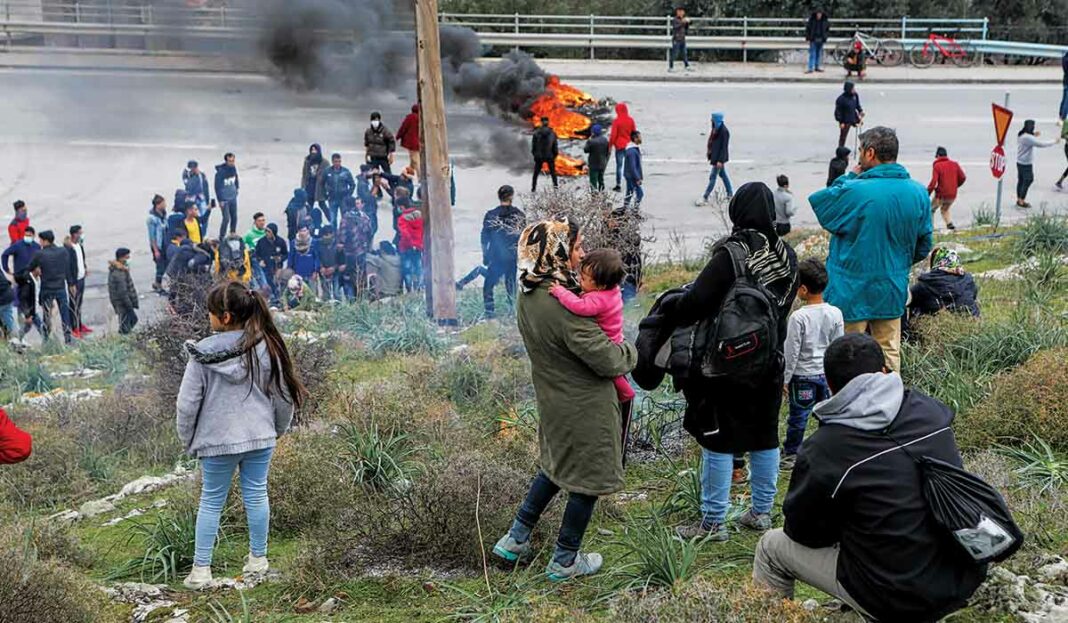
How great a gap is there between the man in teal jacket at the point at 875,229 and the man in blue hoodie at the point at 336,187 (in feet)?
33.8

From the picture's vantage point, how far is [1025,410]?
18.8ft

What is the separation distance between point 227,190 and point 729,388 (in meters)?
12.9

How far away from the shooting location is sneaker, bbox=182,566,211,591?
499 centimetres

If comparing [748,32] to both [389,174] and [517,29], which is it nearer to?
[517,29]

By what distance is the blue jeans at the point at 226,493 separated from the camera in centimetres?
492

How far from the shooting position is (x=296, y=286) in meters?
13.2

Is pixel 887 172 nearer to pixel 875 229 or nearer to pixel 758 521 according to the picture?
pixel 875 229

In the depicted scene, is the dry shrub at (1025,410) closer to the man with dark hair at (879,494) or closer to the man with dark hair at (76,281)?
the man with dark hair at (879,494)

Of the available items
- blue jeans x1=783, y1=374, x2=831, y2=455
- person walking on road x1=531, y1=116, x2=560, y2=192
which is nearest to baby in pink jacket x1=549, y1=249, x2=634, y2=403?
blue jeans x1=783, y1=374, x2=831, y2=455

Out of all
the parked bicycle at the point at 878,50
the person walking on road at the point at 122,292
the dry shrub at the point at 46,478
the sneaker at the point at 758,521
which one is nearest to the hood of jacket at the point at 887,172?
the sneaker at the point at 758,521

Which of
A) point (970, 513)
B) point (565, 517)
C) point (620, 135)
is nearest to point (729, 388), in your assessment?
point (565, 517)

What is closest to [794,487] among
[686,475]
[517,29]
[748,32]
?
[686,475]

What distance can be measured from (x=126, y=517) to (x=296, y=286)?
7106 millimetres

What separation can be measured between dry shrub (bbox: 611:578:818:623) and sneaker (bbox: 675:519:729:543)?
1088mm
